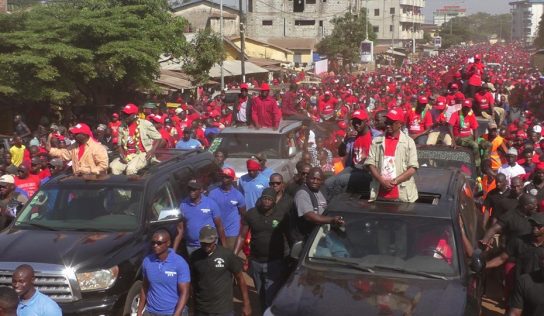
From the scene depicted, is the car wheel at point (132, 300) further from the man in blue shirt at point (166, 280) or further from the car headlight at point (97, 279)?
the man in blue shirt at point (166, 280)

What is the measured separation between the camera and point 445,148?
1070 centimetres

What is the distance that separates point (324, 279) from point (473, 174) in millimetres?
5527

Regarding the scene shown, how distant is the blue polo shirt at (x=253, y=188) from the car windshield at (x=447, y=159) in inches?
101

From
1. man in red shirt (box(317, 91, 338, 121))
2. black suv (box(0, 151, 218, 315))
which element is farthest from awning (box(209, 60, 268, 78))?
black suv (box(0, 151, 218, 315))

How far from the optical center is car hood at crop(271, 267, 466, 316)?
16.4 feet

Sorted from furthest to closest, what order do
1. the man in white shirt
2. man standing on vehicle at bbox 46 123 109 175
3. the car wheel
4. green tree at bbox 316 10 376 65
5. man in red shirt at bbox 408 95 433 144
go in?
green tree at bbox 316 10 376 65, man in red shirt at bbox 408 95 433 144, the man in white shirt, man standing on vehicle at bbox 46 123 109 175, the car wheel

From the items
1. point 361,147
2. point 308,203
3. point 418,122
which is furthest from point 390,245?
point 418,122

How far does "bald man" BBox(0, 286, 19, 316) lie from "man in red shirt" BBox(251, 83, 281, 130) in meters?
8.24

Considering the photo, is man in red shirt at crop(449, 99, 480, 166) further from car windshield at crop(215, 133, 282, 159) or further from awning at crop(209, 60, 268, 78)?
awning at crop(209, 60, 268, 78)

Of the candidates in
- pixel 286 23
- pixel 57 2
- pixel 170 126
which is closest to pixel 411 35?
→ pixel 286 23

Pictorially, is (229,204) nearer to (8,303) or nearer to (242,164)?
(242,164)

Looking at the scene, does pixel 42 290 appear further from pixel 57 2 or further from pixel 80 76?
pixel 57 2

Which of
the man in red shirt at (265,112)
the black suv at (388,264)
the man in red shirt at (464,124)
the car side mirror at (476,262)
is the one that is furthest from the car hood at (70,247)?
the man in red shirt at (464,124)

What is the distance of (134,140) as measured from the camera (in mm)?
9414
